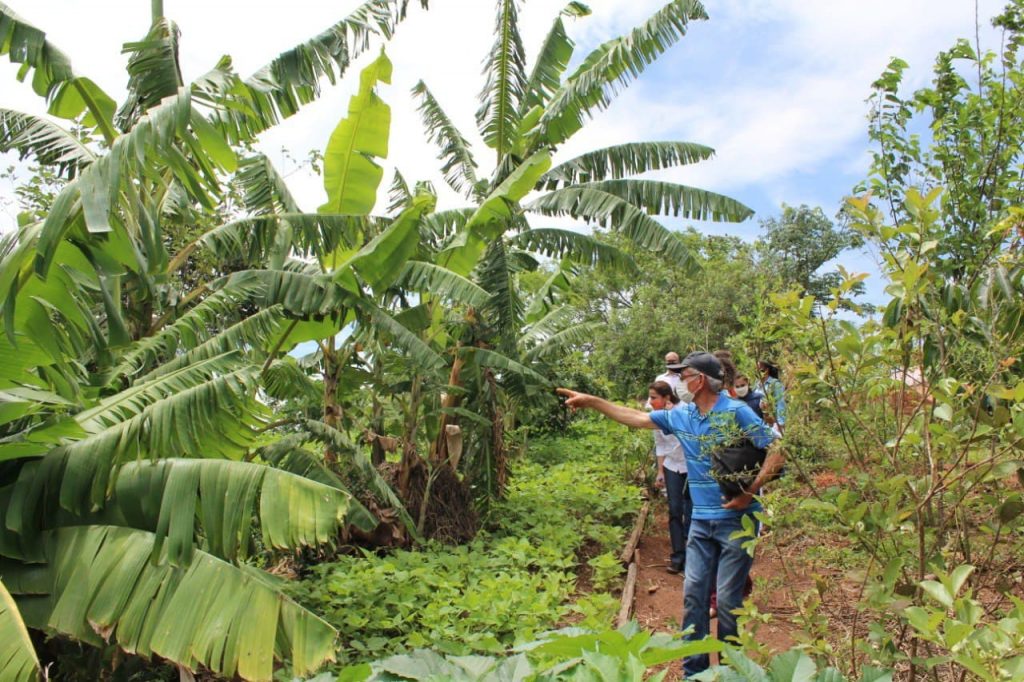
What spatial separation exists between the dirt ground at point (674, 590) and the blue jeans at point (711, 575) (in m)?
0.13

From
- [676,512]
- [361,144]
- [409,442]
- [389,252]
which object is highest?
[361,144]

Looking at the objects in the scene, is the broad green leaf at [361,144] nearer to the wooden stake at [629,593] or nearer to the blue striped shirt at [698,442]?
the blue striped shirt at [698,442]

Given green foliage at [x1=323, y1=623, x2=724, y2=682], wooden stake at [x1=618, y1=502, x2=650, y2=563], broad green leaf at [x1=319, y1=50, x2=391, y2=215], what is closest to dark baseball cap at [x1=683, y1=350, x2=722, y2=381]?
green foliage at [x1=323, y1=623, x2=724, y2=682]

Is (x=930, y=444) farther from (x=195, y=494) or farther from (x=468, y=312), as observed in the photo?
(x=468, y=312)

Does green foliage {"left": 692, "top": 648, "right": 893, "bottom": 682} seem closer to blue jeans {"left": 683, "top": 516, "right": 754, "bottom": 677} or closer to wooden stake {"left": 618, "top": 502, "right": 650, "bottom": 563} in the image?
blue jeans {"left": 683, "top": 516, "right": 754, "bottom": 677}

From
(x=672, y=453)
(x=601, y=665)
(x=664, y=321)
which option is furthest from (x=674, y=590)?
(x=664, y=321)

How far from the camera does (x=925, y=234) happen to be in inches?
108

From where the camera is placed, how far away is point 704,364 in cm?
485

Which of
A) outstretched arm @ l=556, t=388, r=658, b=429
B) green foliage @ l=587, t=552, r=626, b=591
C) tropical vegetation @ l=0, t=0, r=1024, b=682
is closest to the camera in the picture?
tropical vegetation @ l=0, t=0, r=1024, b=682

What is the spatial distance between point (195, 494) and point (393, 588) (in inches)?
99.2

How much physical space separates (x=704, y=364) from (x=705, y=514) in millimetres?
927

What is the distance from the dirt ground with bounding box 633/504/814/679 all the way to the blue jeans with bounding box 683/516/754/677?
13 cm

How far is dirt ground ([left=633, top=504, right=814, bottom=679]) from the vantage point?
4.48m

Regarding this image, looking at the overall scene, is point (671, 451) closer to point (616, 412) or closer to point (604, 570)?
point (604, 570)
